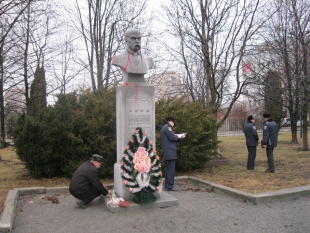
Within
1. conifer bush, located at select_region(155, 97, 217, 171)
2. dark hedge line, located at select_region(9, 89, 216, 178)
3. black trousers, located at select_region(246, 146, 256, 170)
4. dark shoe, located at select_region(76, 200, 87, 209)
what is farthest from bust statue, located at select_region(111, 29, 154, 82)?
black trousers, located at select_region(246, 146, 256, 170)

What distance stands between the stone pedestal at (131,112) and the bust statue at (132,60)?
9 centimetres

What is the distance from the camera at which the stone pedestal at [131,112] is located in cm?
639

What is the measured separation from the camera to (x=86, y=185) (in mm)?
6223

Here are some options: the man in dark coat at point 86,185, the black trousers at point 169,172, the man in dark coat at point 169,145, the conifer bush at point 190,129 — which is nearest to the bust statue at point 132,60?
the man in dark coat at point 169,145

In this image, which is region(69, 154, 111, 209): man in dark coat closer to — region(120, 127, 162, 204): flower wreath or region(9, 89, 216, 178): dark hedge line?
region(120, 127, 162, 204): flower wreath

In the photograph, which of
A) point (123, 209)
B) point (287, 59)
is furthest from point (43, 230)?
point (287, 59)

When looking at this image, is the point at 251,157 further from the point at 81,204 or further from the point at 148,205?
the point at 81,204

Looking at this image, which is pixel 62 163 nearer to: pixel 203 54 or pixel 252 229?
pixel 252 229

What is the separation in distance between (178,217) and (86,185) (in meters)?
1.92

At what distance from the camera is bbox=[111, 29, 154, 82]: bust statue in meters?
6.54

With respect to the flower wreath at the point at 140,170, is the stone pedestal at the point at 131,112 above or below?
above

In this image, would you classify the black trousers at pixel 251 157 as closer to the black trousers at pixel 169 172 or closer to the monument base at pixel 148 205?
the black trousers at pixel 169 172

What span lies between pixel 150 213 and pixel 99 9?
980 centimetres

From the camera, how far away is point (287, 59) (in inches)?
556
